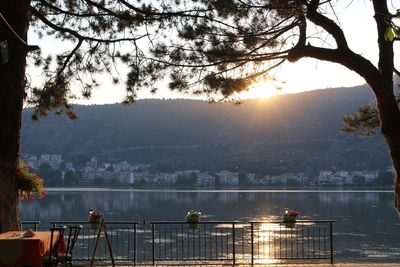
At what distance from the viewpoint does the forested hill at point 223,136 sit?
417 ft

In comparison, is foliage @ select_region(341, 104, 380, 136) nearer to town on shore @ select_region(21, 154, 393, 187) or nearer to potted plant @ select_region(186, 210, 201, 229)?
potted plant @ select_region(186, 210, 201, 229)

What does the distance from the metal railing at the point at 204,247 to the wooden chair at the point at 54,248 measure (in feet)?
9.42

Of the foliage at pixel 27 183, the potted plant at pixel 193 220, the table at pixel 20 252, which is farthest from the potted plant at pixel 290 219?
the table at pixel 20 252

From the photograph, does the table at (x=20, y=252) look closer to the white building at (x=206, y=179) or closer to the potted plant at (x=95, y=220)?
the potted plant at (x=95, y=220)

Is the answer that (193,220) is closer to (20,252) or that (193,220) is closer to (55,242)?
(55,242)

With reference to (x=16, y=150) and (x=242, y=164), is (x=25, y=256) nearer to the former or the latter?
(x=16, y=150)

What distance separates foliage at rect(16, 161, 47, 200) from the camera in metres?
8.76

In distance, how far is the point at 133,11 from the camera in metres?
9.50

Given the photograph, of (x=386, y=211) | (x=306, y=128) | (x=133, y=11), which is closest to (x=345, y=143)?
(x=306, y=128)

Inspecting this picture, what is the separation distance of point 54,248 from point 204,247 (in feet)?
95.3

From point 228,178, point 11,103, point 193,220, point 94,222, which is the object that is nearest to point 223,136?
point 228,178

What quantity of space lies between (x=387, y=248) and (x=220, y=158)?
90.1 meters

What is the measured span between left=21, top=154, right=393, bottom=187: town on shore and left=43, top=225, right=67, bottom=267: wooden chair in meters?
113

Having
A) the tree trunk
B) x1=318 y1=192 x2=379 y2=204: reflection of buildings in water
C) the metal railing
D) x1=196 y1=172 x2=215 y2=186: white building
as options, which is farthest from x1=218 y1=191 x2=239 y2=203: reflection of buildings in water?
the tree trunk
